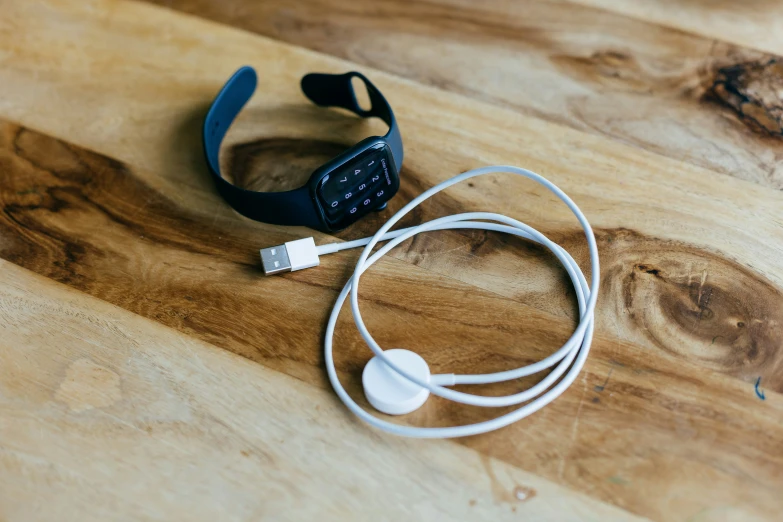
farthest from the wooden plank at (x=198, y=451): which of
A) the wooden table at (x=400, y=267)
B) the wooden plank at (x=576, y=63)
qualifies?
the wooden plank at (x=576, y=63)

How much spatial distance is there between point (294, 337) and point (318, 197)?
0.46 feet

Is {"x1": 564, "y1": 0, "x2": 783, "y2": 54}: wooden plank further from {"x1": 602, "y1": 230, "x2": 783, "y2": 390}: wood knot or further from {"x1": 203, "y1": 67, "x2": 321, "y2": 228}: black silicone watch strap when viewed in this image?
{"x1": 203, "y1": 67, "x2": 321, "y2": 228}: black silicone watch strap

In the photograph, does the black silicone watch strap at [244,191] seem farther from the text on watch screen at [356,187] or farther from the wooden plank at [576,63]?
the wooden plank at [576,63]

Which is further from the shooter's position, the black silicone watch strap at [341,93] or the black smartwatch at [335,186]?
the black silicone watch strap at [341,93]

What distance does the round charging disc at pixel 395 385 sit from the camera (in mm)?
583

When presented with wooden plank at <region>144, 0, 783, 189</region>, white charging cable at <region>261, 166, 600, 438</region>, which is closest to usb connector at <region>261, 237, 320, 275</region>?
white charging cable at <region>261, 166, 600, 438</region>

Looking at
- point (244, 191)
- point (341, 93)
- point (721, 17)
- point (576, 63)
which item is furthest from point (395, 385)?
point (721, 17)

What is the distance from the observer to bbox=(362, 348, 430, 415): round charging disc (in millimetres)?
583

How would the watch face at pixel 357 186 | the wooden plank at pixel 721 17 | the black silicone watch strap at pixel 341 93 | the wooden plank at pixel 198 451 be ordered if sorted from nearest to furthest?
the wooden plank at pixel 198 451
the watch face at pixel 357 186
the black silicone watch strap at pixel 341 93
the wooden plank at pixel 721 17

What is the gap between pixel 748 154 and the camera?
0.75 m

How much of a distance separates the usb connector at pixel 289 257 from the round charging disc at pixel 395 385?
0.13 meters

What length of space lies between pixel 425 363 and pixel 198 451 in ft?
0.71

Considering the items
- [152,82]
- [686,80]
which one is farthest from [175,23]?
[686,80]

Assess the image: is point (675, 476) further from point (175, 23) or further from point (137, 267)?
point (175, 23)
